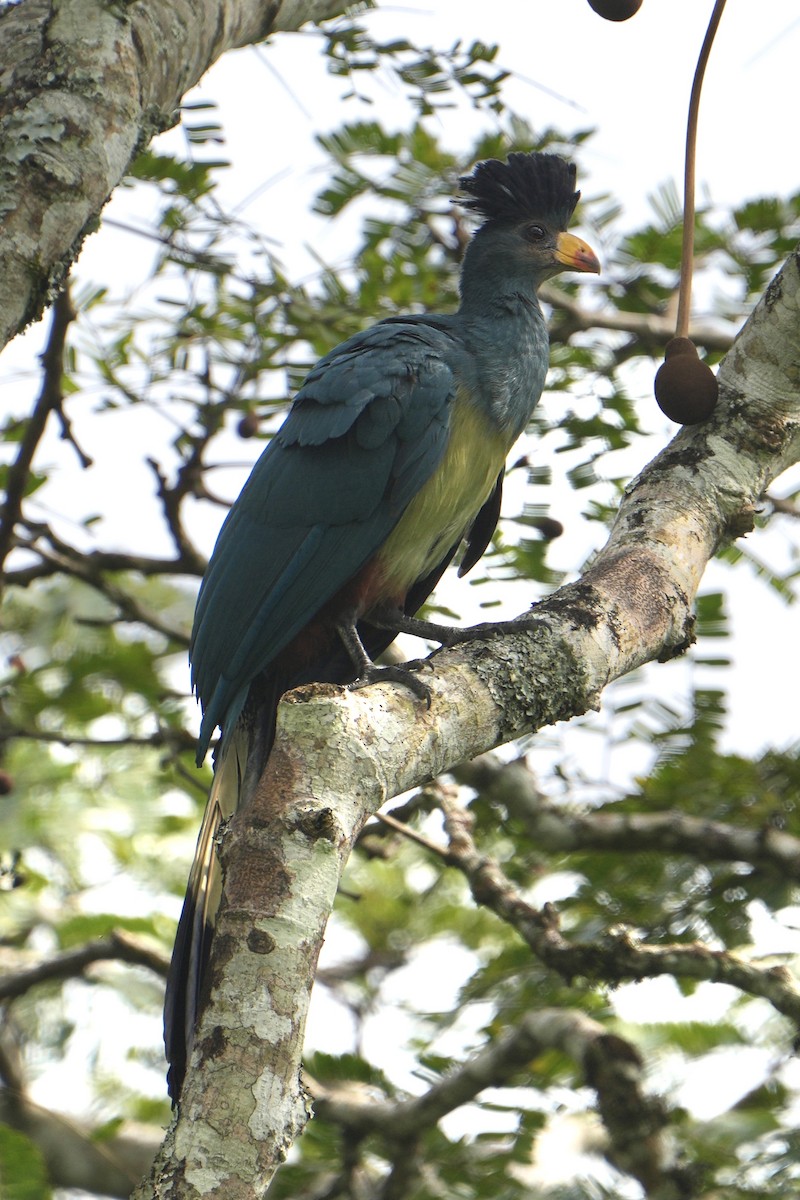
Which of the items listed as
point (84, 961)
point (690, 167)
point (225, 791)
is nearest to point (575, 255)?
point (690, 167)

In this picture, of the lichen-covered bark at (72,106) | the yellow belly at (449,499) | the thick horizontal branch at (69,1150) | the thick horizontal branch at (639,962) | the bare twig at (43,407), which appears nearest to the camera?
the lichen-covered bark at (72,106)

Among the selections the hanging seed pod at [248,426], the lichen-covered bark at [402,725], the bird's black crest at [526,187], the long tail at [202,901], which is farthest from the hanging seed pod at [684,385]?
the hanging seed pod at [248,426]

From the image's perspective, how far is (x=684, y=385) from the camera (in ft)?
9.31

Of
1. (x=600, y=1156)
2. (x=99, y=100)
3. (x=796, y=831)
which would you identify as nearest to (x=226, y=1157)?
(x=99, y=100)

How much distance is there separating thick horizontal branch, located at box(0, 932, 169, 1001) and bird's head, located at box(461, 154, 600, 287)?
2.63 metres

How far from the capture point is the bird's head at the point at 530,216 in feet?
14.0

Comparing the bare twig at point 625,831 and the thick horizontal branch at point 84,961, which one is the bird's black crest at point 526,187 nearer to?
the bare twig at point 625,831

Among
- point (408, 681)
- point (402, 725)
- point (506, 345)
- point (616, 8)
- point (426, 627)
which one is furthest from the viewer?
point (506, 345)

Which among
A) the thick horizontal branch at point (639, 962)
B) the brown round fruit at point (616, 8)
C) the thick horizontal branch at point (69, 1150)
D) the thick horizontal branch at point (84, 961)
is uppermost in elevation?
the brown round fruit at point (616, 8)

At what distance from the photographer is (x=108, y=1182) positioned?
5.02m

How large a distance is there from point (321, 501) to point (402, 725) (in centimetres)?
156

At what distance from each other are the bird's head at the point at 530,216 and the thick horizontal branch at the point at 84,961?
2627 mm

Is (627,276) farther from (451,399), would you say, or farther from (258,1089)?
(258,1089)

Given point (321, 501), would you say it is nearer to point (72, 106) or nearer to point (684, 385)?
point (684, 385)
